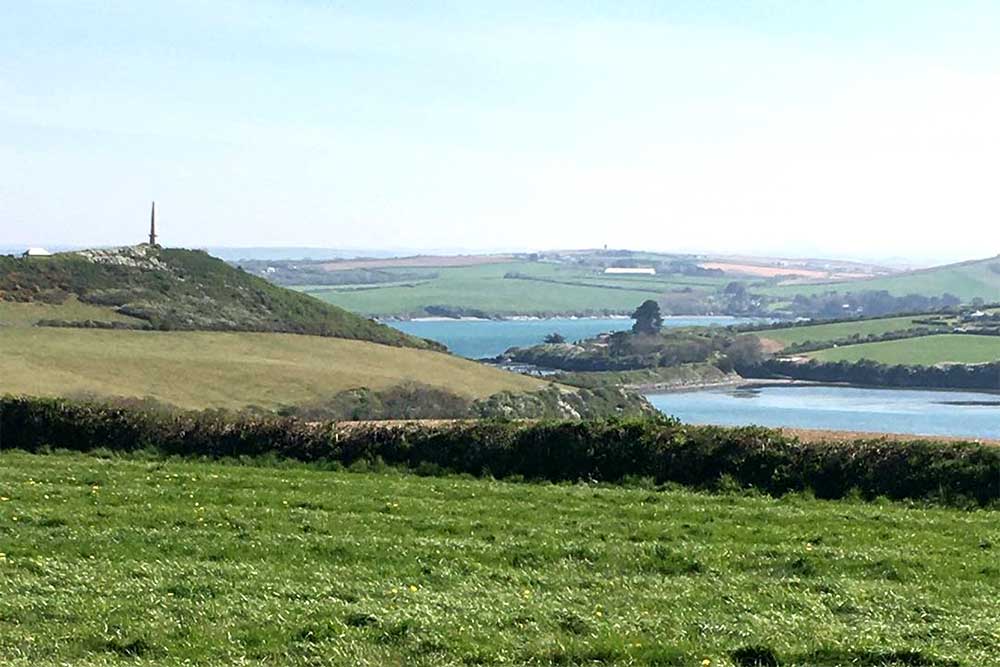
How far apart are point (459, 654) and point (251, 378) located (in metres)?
43.9

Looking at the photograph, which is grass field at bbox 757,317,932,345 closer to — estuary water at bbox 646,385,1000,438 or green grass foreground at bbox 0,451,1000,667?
estuary water at bbox 646,385,1000,438

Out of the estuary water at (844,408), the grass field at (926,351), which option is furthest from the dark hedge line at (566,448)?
the grass field at (926,351)

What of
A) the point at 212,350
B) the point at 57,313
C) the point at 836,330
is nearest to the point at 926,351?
the point at 836,330

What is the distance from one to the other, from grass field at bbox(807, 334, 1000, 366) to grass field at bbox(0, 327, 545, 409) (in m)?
43.9

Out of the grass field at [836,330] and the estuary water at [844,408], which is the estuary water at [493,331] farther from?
the estuary water at [844,408]

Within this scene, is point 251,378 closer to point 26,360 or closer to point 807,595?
point 26,360

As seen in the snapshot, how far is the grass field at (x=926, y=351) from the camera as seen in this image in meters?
96.0

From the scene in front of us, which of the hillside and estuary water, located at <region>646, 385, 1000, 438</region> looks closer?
estuary water, located at <region>646, 385, 1000, 438</region>

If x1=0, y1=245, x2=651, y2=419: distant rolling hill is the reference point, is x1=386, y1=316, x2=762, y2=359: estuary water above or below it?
below

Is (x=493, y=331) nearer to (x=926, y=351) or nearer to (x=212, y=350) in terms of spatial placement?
(x=926, y=351)

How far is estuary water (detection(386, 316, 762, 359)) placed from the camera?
13288cm

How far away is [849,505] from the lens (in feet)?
67.3

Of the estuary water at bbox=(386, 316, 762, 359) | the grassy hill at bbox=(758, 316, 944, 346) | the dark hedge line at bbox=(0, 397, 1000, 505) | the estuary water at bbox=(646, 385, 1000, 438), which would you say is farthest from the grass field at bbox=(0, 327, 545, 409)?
the grassy hill at bbox=(758, 316, 944, 346)

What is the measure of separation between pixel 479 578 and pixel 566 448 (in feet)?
36.4
